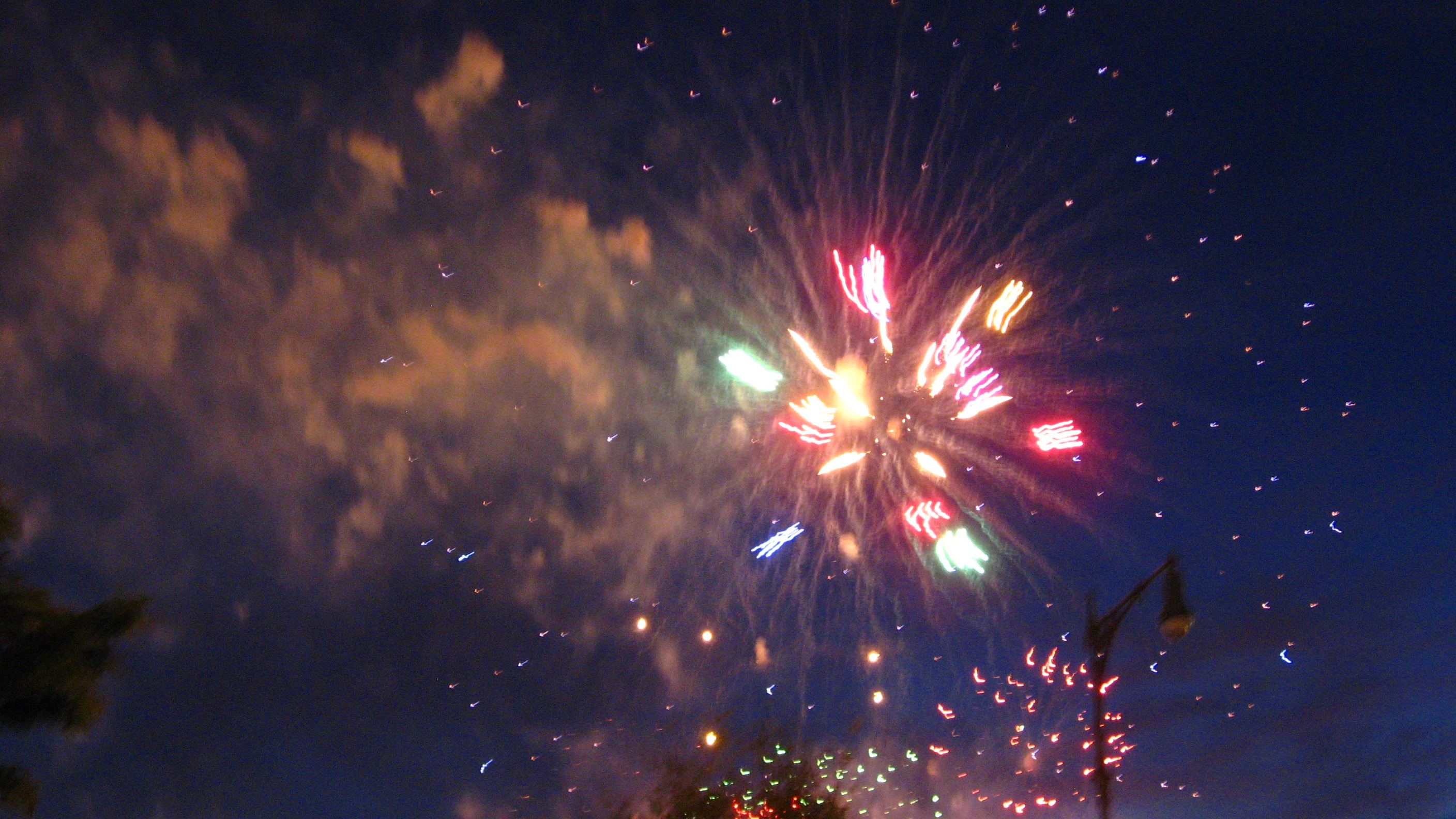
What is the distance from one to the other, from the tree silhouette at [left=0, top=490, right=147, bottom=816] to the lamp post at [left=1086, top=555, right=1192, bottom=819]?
27.4ft

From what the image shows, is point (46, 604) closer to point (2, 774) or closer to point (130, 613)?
point (130, 613)

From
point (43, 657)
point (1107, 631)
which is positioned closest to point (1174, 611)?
point (1107, 631)

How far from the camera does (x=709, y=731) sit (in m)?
22.9

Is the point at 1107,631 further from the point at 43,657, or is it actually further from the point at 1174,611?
the point at 43,657

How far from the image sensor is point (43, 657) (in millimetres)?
7223

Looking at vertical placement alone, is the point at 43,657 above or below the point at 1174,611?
below

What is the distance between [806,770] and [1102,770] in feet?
50.7

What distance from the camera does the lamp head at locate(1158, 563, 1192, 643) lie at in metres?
8.66

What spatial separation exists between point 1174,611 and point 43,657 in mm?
9033

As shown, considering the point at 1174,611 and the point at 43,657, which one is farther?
the point at 1174,611

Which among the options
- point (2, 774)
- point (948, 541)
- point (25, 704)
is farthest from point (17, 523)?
point (948, 541)

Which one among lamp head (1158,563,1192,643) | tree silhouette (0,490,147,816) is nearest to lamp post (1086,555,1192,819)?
lamp head (1158,563,1192,643)

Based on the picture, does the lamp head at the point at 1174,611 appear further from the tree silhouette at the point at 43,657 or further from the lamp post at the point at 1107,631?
the tree silhouette at the point at 43,657

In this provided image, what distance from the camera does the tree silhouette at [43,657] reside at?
7203mm
